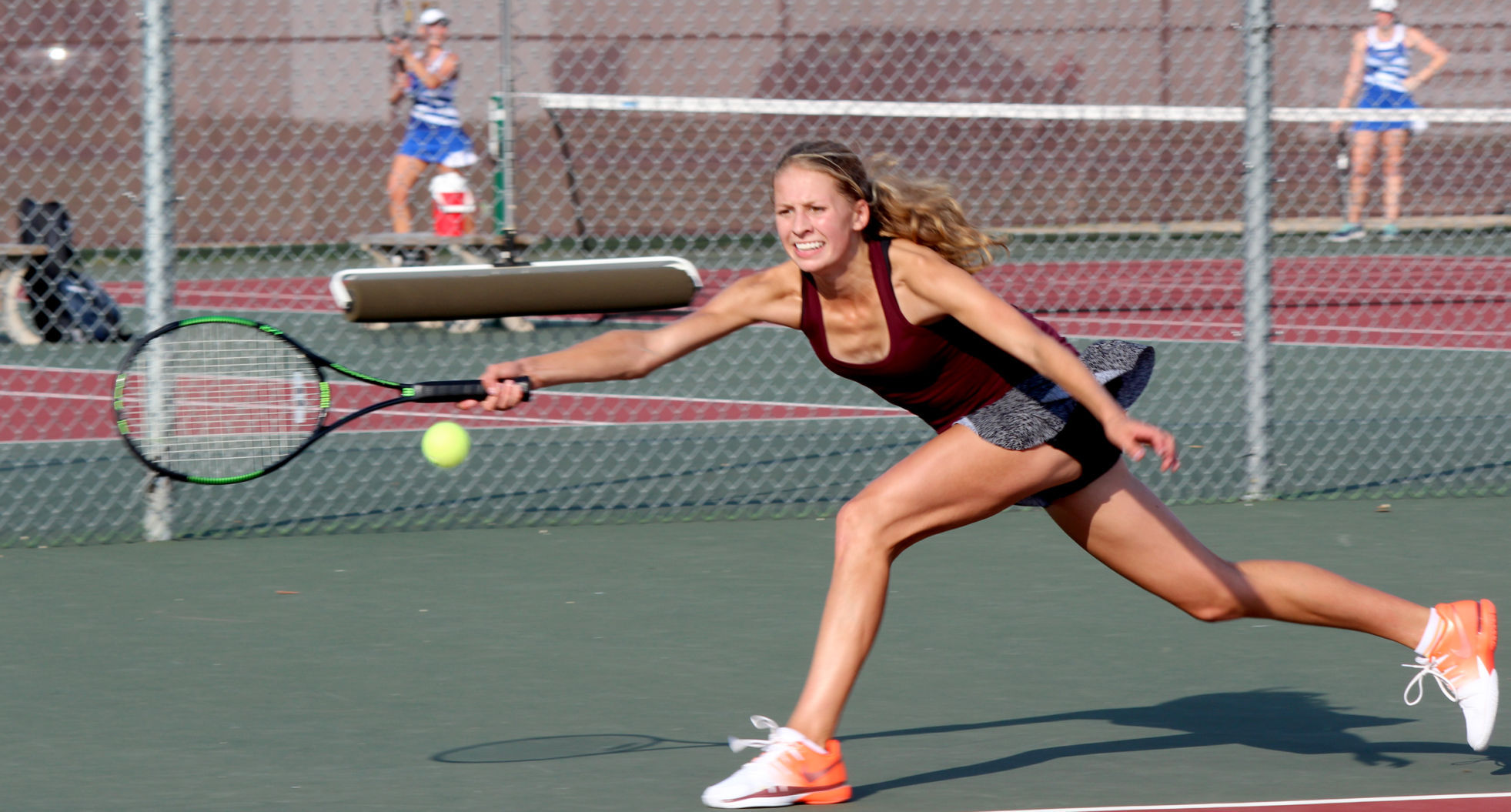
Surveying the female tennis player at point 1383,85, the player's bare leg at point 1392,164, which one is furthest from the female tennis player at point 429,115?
the player's bare leg at point 1392,164

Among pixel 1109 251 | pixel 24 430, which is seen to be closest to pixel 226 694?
pixel 24 430

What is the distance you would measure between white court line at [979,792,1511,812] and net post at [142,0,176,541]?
12.1 ft

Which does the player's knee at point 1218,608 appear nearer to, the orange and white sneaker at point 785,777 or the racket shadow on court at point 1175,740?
the racket shadow on court at point 1175,740

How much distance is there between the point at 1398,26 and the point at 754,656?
11450 millimetres

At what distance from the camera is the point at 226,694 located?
466cm

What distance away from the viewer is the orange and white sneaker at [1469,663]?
394 centimetres

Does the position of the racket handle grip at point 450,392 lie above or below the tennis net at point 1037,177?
below

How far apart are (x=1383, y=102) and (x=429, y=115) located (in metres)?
7.96

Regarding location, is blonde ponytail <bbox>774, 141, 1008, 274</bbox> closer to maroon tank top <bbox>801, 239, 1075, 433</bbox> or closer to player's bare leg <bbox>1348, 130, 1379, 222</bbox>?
maroon tank top <bbox>801, 239, 1075, 433</bbox>

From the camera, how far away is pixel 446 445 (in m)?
4.11

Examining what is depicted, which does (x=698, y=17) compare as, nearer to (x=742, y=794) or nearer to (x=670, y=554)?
(x=670, y=554)

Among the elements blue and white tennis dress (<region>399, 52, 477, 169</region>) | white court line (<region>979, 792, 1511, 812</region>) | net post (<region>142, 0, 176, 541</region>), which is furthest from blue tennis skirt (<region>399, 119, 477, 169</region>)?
white court line (<region>979, 792, 1511, 812</region>)

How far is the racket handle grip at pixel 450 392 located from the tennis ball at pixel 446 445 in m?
0.25

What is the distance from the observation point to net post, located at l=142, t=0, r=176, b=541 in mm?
6270
